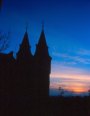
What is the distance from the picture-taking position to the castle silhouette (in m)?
60.1

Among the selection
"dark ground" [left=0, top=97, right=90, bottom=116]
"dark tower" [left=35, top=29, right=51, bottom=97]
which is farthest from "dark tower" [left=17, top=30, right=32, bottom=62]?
"dark ground" [left=0, top=97, right=90, bottom=116]

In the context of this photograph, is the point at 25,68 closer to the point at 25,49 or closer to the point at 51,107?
the point at 25,49

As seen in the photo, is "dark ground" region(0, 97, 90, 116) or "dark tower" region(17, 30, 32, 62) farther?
"dark tower" region(17, 30, 32, 62)

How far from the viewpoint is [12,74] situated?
60375 millimetres

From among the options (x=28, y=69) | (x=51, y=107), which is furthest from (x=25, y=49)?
(x=51, y=107)

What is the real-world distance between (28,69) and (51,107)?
38.1 m

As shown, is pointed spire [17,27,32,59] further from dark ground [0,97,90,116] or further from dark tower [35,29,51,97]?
dark ground [0,97,90,116]

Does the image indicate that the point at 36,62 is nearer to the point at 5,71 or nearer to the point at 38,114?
the point at 5,71

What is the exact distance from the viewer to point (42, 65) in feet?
223

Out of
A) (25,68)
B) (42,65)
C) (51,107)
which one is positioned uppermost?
(42,65)

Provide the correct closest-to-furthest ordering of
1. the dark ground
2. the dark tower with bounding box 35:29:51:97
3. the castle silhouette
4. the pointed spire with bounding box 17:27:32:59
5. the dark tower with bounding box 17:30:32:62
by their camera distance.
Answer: the dark ground
the castle silhouette
the dark tower with bounding box 35:29:51:97
the dark tower with bounding box 17:30:32:62
the pointed spire with bounding box 17:27:32:59

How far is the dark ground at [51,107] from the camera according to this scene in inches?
1144

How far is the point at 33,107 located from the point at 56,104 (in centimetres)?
246

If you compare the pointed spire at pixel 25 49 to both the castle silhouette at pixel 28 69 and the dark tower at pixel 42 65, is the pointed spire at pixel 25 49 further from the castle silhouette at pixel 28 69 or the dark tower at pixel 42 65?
the dark tower at pixel 42 65
